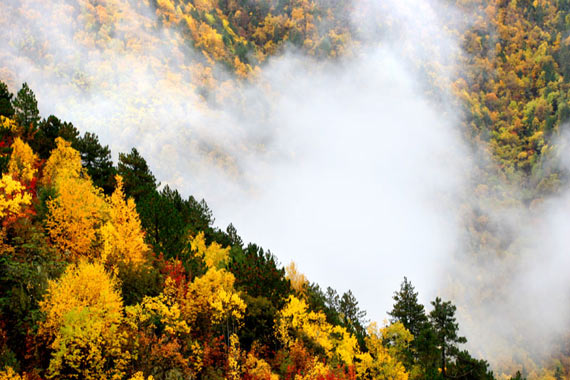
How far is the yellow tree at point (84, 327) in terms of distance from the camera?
19109mm

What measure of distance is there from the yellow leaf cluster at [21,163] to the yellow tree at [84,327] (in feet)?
38.7

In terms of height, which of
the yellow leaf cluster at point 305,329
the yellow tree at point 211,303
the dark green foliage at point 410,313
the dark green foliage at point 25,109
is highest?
the dark green foliage at point 25,109

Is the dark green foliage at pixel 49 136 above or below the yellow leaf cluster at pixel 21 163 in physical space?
above

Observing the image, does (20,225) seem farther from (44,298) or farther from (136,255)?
(136,255)

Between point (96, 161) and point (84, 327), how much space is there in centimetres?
3220

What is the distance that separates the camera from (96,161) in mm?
47812

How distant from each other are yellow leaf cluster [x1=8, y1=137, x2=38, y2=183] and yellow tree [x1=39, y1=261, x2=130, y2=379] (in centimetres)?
1181

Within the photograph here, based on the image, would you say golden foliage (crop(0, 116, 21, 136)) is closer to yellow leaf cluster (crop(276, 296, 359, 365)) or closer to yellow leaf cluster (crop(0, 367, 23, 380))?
yellow leaf cluster (crop(0, 367, 23, 380))

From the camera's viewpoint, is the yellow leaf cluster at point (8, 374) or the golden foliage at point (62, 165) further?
the golden foliage at point (62, 165)

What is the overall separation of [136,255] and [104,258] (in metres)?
2.56

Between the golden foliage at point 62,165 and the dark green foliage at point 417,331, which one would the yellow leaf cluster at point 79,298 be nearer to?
the golden foliage at point 62,165

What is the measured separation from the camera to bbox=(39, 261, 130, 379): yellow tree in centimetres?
1911


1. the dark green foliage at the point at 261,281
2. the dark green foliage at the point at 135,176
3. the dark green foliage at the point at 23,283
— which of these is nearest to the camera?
the dark green foliage at the point at 23,283

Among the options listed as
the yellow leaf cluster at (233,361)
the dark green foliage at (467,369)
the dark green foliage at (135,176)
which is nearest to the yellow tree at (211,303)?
the yellow leaf cluster at (233,361)
